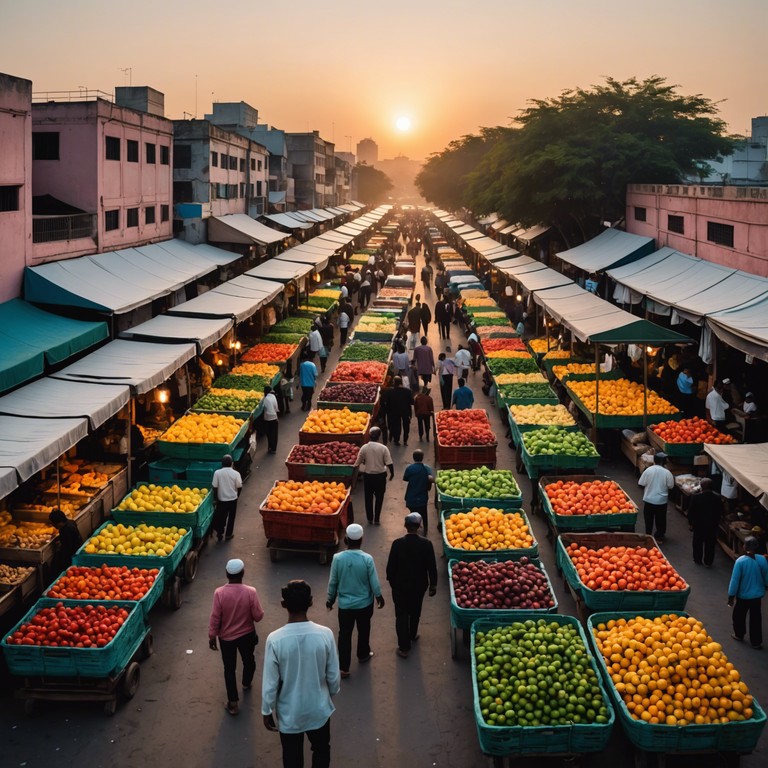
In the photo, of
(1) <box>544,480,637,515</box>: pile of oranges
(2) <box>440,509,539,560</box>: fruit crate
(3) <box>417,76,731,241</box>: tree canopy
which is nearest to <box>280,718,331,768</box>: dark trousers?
(2) <box>440,509,539,560</box>: fruit crate

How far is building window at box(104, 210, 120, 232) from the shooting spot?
80.6 ft

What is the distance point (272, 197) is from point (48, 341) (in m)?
46.4

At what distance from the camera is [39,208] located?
2317 cm

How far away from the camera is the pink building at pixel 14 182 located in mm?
17719

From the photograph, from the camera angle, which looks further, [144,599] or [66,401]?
[66,401]

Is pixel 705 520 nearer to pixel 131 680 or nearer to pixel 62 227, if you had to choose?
pixel 131 680

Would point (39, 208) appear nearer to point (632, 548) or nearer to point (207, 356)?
point (207, 356)

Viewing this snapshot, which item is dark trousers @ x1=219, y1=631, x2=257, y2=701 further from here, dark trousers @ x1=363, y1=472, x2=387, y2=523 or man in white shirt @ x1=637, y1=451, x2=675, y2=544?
man in white shirt @ x1=637, y1=451, x2=675, y2=544

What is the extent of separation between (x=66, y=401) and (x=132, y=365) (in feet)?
8.30

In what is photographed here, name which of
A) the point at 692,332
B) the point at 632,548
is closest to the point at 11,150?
the point at 632,548

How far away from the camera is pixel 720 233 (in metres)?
21.6

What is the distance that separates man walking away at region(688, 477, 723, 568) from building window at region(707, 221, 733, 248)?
11217 mm

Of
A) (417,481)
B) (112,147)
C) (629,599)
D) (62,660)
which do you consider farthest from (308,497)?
(112,147)

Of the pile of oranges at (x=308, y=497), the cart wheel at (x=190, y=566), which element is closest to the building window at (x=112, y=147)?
the pile of oranges at (x=308, y=497)
